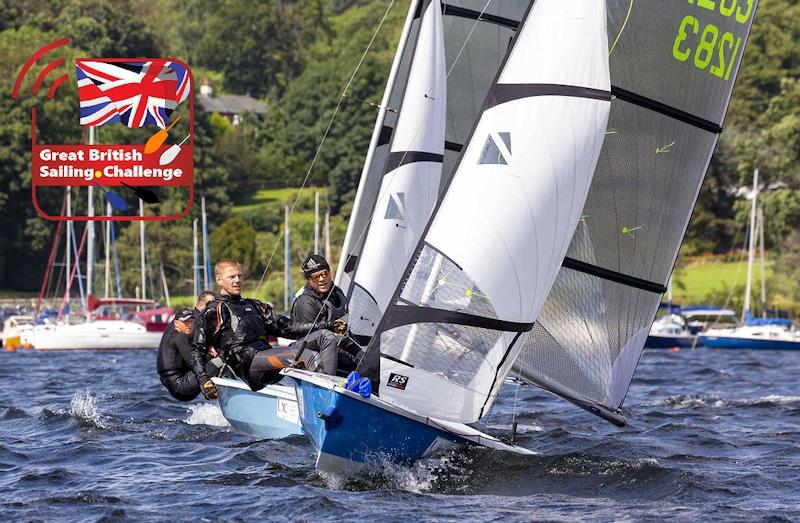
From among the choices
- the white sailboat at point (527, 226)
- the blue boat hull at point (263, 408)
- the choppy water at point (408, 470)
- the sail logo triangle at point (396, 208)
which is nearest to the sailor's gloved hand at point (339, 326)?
the white sailboat at point (527, 226)

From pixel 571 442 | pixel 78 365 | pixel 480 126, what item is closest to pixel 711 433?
pixel 571 442

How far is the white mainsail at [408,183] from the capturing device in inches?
742

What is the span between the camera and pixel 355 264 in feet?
64.8

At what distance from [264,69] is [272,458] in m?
106

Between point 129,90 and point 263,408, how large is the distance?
6.50 metres

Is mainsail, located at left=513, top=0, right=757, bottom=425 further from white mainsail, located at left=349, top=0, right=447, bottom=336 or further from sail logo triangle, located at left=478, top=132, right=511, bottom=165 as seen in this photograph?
white mainsail, located at left=349, top=0, right=447, bottom=336

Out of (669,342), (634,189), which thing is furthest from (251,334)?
(669,342)

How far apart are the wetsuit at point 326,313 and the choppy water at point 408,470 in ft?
3.43

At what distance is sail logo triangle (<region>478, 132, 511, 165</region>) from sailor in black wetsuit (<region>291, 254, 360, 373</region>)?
5.91 ft

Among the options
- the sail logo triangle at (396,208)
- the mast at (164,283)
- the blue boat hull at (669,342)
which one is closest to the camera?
the sail logo triangle at (396,208)

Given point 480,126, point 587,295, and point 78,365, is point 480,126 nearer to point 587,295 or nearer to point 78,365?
point 587,295

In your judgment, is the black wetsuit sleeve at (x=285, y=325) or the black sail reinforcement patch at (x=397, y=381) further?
the black wetsuit sleeve at (x=285, y=325)

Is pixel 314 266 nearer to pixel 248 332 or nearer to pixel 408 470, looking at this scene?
pixel 248 332

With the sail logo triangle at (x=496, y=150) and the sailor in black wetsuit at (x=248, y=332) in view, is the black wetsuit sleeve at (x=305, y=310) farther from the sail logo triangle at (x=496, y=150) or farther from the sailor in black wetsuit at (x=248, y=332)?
the sail logo triangle at (x=496, y=150)
